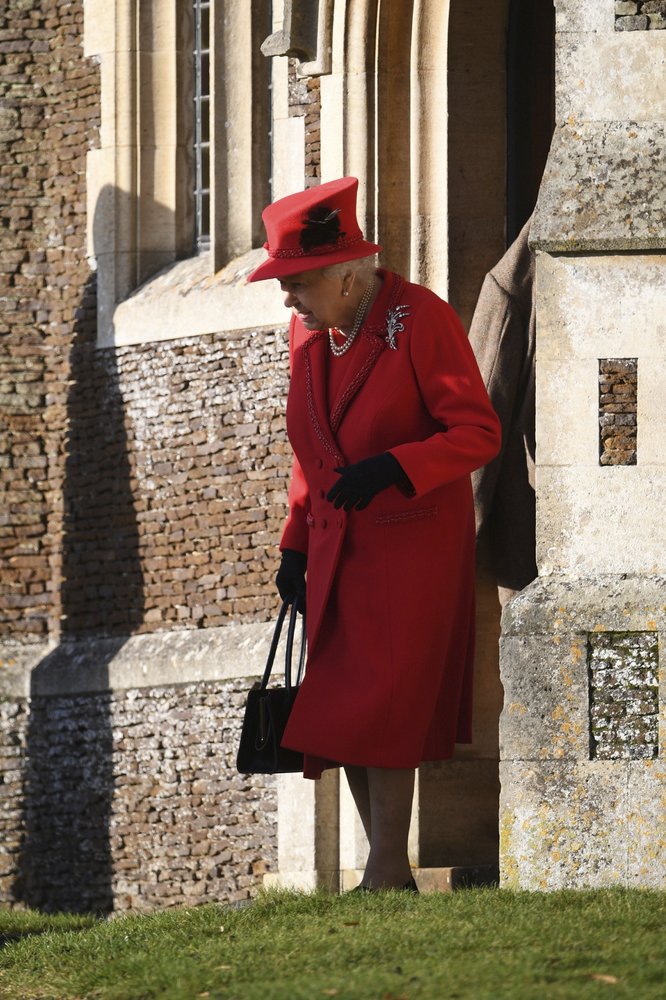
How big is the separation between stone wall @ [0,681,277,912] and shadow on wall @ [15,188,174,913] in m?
0.01

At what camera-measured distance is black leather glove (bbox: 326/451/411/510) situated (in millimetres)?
6570

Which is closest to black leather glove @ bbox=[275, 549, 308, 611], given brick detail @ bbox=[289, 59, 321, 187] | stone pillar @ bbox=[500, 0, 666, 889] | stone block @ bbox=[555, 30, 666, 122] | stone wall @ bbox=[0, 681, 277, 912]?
stone pillar @ bbox=[500, 0, 666, 889]

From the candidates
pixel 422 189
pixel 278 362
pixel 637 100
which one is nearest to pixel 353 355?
pixel 637 100

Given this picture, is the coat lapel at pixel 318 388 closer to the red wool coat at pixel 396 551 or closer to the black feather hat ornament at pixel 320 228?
the red wool coat at pixel 396 551

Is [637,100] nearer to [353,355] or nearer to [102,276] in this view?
[353,355]

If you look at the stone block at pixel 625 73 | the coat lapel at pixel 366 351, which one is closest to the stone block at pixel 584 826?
the coat lapel at pixel 366 351

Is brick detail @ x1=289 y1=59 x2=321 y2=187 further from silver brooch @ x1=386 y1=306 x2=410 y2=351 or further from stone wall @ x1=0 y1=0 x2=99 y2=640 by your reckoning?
silver brooch @ x1=386 y1=306 x2=410 y2=351

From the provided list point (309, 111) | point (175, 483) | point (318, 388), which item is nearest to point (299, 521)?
point (318, 388)

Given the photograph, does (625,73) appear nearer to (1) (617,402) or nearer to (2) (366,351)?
(1) (617,402)

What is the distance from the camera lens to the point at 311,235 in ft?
22.6

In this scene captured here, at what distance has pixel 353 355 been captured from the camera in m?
7.00

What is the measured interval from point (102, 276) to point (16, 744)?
99.0 inches

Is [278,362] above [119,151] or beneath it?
beneath

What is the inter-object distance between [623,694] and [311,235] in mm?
1694
